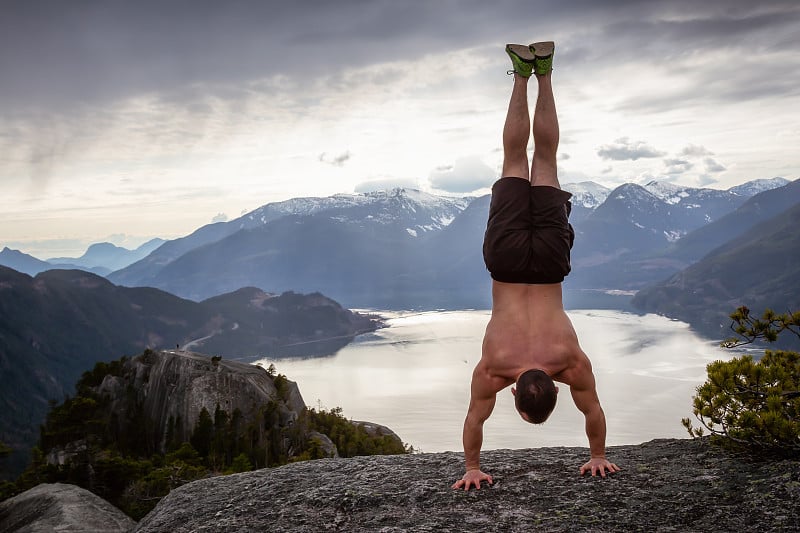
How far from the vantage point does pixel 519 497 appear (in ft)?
18.5

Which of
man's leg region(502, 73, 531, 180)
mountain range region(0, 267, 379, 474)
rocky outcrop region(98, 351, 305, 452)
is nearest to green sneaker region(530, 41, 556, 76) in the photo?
man's leg region(502, 73, 531, 180)

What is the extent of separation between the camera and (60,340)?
16100cm

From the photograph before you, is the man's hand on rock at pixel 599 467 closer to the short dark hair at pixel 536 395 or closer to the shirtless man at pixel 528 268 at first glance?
the shirtless man at pixel 528 268

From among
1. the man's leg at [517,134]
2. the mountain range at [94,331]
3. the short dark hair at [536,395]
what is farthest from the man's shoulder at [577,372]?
the mountain range at [94,331]

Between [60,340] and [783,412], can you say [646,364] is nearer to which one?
[783,412]

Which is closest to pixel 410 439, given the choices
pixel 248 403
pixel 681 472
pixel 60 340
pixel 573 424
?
pixel 573 424

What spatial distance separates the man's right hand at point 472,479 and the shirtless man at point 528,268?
1.60ft

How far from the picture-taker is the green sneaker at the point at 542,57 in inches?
225

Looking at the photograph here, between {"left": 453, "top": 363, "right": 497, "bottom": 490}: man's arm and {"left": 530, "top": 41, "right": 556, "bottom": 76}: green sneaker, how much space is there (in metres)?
2.96

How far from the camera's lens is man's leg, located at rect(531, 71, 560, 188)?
559 centimetres

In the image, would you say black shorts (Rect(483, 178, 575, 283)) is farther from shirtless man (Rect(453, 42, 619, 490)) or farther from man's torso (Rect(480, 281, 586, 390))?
man's torso (Rect(480, 281, 586, 390))

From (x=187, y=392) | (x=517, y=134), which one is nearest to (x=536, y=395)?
(x=517, y=134)

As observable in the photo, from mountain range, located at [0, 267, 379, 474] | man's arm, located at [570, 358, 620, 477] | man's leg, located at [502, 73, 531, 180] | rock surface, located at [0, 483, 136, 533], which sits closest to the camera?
man's arm, located at [570, 358, 620, 477]

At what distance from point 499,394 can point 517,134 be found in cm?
9696
